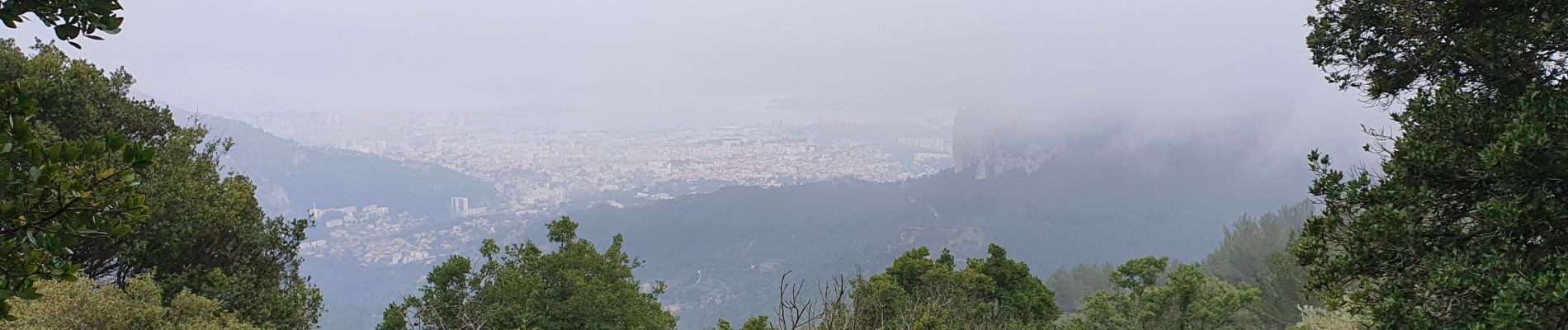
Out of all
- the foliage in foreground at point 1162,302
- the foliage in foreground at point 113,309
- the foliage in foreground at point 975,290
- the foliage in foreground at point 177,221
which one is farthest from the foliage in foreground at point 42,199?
the foliage in foreground at point 1162,302

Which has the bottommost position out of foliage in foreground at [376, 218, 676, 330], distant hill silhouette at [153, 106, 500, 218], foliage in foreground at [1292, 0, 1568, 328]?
distant hill silhouette at [153, 106, 500, 218]

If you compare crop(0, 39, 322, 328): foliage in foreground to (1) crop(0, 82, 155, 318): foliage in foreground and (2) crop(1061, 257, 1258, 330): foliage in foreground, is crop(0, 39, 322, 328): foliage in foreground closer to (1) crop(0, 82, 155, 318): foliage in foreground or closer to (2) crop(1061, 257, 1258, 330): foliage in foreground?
(1) crop(0, 82, 155, 318): foliage in foreground

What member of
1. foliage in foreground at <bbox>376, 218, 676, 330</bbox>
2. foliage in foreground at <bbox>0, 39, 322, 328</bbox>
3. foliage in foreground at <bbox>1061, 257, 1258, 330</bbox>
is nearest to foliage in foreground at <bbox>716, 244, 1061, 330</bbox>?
foliage in foreground at <bbox>1061, 257, 1258, 330</bbox>

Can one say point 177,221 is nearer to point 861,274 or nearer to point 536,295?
point 536,295

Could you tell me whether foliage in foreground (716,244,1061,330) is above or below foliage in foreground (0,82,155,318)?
below

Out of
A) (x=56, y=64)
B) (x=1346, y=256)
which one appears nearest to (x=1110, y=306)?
(x=1346, y=256)

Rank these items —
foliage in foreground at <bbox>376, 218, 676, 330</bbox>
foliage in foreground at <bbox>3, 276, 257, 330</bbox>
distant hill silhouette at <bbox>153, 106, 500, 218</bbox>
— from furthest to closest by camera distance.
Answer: distant hill silhouette at <bbox>153, 106, 500, 218</bbox> < foliage in foreground at <bbox>376, 218, 676, 330</bbox> < foliage in foreground at <bbox>3, 276, 257, 330</bbox>
